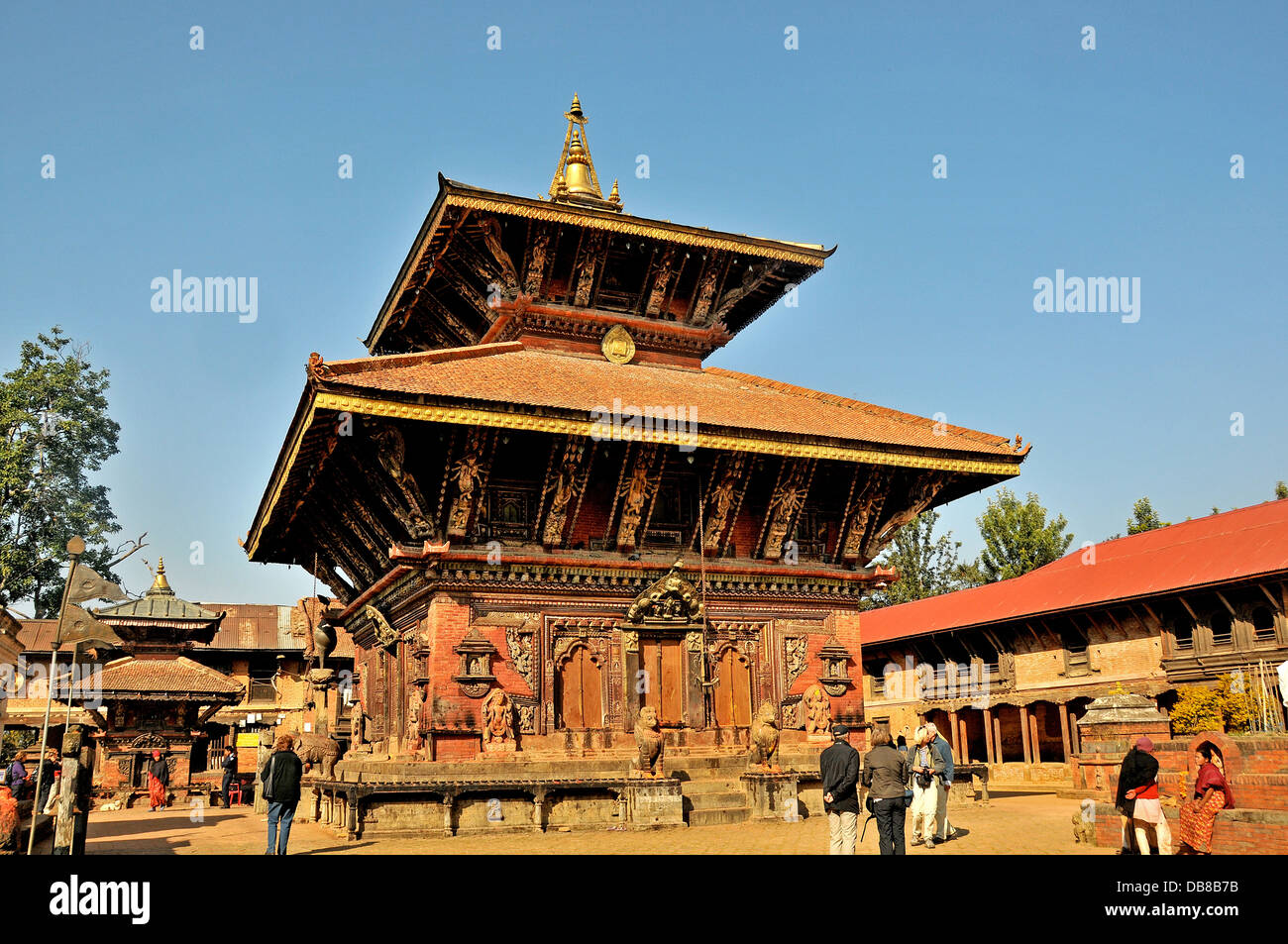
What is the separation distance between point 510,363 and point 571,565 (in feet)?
14.0

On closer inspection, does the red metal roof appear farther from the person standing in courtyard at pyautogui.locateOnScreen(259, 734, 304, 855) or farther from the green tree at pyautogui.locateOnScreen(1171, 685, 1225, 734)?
the person standing in courtyard at pyautogui.locateOnScreen(259, 734, 304, 855)

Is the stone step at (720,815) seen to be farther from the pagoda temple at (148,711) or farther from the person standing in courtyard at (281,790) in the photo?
the pagoda temple at (148,711)

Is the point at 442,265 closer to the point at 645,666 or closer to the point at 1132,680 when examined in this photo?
the point at 645,666

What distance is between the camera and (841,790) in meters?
11.3

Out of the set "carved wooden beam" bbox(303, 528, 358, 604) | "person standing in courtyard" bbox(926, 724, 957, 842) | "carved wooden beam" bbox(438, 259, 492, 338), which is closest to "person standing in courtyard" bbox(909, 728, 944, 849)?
"person standing in courtyard" bbox(926, 724, 957, 842)

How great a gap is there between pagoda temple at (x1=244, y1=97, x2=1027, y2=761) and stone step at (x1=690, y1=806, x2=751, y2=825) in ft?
7.27

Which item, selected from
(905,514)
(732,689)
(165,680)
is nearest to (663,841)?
(732,689)

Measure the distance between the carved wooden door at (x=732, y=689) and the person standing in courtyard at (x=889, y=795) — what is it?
9256mm

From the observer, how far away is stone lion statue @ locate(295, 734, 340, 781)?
69.3 feet

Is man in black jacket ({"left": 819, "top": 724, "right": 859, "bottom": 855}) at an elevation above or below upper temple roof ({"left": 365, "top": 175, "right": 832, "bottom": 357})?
below

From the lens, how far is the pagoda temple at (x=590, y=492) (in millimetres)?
18547

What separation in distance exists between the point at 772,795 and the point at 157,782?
2178cm

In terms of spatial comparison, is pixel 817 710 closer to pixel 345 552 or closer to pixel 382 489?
pixel 382 489
